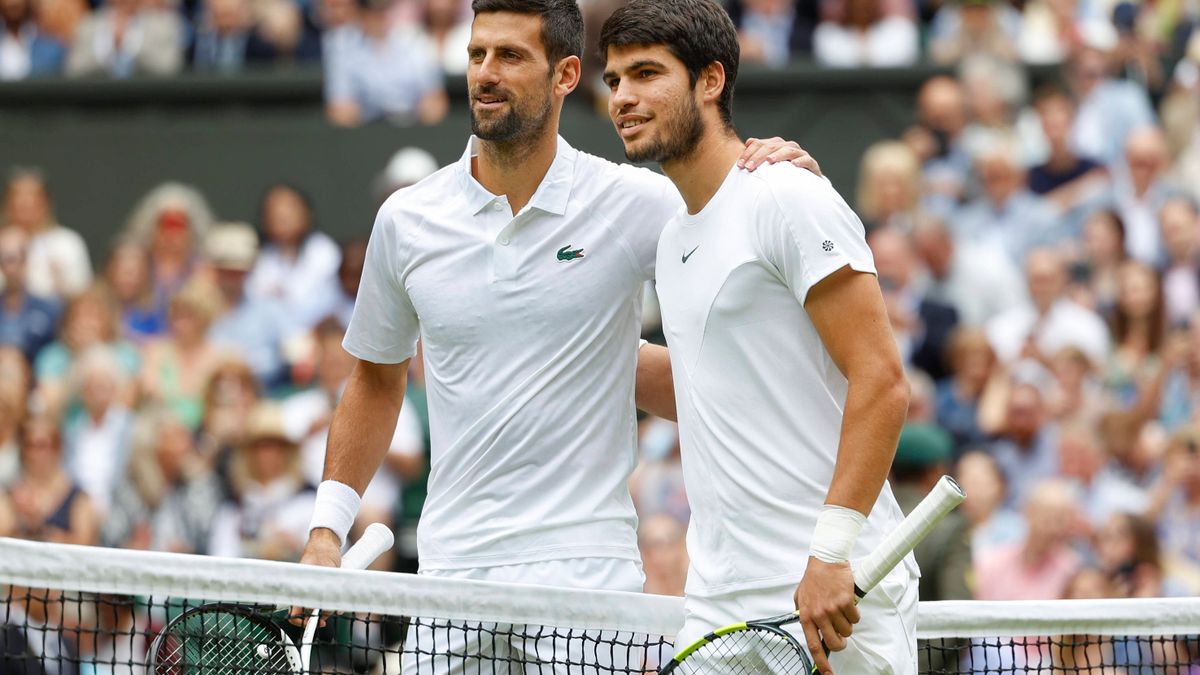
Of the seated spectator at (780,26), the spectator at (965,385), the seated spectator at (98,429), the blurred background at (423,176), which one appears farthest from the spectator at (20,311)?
the spectator at (965,385)

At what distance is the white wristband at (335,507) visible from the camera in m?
5.17

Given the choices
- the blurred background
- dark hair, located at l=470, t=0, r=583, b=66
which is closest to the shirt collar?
dark hair, located at l=470, t=0, r=583, b=66

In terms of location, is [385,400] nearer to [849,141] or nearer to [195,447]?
[195,447]

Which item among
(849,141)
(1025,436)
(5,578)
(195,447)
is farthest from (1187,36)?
(5,578)

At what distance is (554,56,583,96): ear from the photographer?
5125 millimetres

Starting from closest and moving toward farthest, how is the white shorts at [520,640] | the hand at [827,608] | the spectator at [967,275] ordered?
the hand at [827,608] < the white shorts at [520,640] < the spectator at [967,275]

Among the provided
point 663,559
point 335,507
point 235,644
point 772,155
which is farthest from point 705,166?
point 663,559

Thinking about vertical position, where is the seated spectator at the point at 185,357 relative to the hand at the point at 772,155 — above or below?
below

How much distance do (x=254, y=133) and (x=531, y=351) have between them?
8.12 m

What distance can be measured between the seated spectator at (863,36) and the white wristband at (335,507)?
25.5ft

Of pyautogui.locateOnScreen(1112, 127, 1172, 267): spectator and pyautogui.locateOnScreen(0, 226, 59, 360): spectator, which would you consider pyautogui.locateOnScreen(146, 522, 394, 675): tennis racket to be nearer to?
pyautogui.locateOnScreen(1112, 127, 1172, 267): spectator

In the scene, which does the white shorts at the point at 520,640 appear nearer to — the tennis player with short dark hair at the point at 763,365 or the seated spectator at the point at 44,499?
the tennis player with short dark hair at the point at 763,365

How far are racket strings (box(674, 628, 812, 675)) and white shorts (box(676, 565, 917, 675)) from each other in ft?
0.15

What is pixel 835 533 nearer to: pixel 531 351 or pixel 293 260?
pixel 531 351
